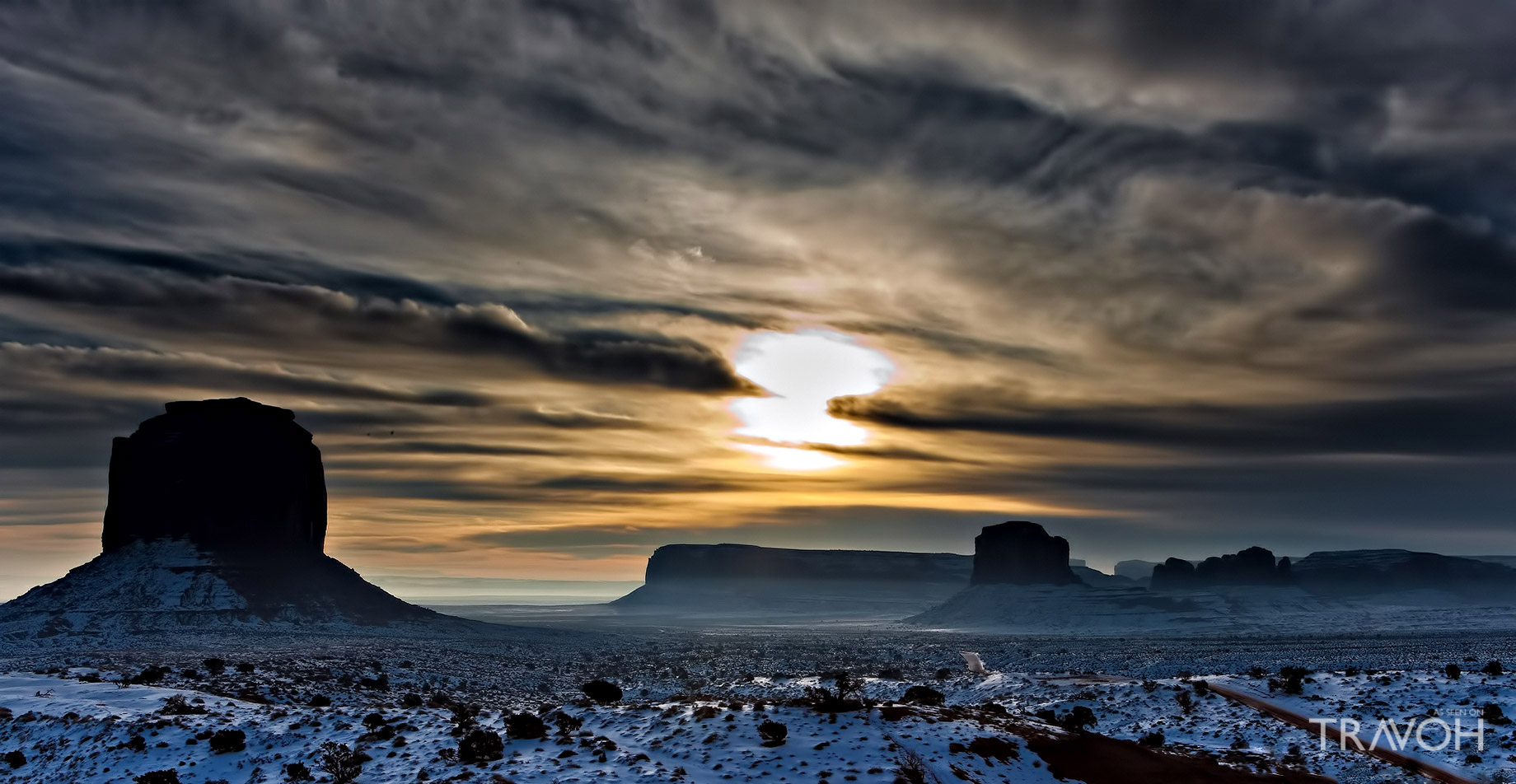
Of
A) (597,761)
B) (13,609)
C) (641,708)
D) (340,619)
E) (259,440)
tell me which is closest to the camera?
(597,761)

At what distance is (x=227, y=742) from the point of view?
31500mm

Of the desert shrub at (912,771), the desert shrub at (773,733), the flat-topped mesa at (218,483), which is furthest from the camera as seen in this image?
the flat-topped mesa at (218,483)

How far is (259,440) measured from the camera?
147 meters

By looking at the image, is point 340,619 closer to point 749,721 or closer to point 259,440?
point 259,440

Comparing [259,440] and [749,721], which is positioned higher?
[259,440]

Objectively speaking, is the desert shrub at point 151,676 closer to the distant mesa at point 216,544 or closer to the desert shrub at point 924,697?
the desert shrub at point 924,697

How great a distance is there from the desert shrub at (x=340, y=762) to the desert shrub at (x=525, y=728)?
4.44m

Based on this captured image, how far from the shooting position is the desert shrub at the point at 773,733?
3034 cm

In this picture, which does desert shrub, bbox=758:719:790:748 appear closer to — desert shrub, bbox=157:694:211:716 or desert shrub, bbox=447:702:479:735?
desert shrub, bbox=447:702:479:735

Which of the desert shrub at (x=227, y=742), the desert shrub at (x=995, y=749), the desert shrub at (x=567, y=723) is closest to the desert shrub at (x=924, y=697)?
the desert shrub at (x=995, y=749)

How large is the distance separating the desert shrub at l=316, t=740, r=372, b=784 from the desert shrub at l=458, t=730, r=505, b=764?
3.07m

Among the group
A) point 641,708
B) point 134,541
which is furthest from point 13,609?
point 641,708

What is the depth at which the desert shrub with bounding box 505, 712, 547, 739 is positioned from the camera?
31.8 m

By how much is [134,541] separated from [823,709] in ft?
434
